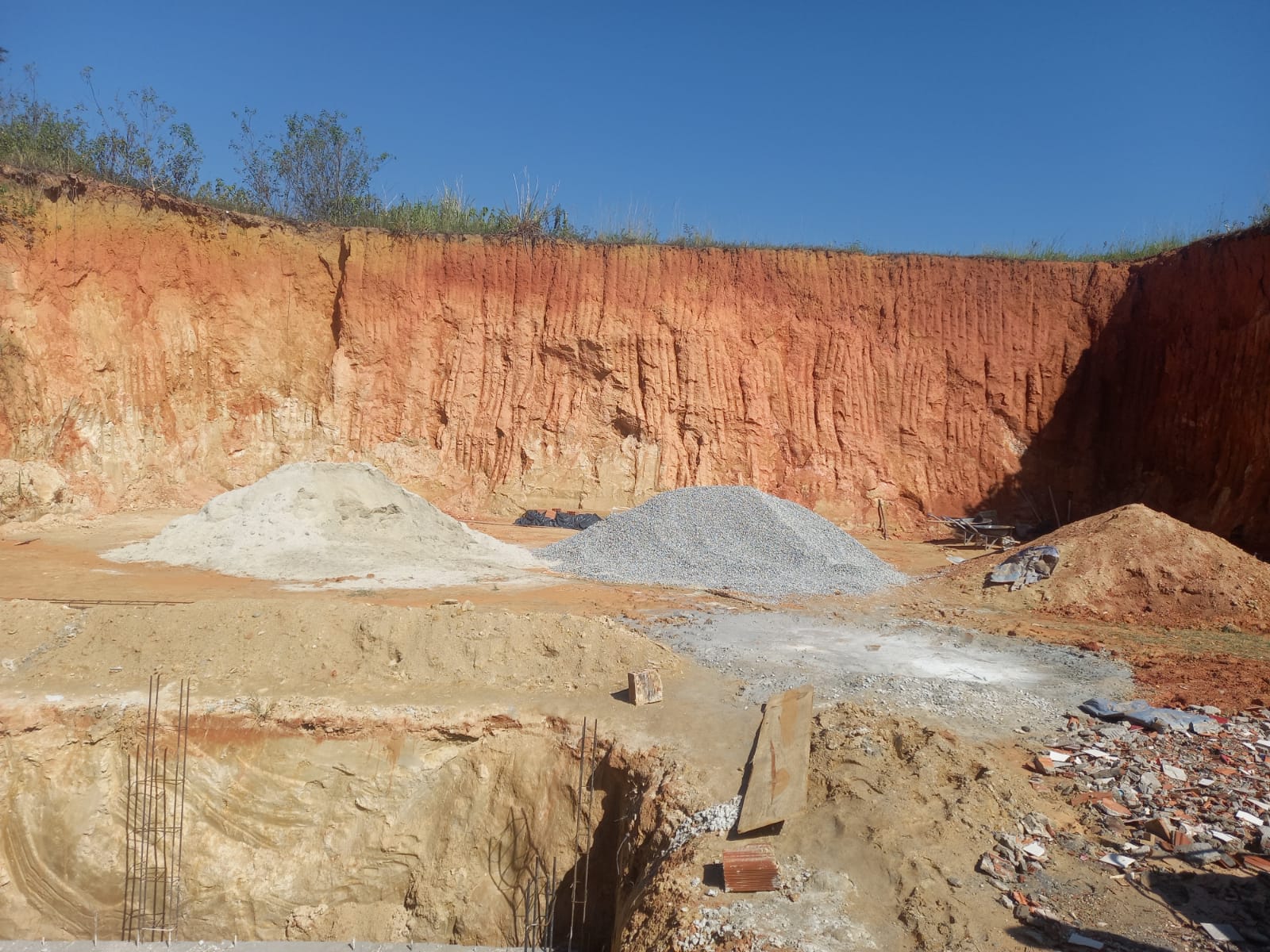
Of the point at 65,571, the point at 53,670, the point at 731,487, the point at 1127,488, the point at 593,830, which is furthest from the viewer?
the point at 1127,488

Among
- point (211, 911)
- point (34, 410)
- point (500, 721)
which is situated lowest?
point (211, 911)

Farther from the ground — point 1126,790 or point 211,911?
point 1126,790

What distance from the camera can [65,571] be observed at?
11.0m

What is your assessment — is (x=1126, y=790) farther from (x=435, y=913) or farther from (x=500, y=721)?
(x=435, y=913)

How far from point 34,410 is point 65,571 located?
6.39 metres

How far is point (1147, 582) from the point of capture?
34.0 ft

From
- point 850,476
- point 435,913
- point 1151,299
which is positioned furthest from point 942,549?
point 435,913

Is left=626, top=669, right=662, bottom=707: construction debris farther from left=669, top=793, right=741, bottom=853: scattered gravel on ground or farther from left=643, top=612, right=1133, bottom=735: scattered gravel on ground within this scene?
left=669, top=793, right=741, bottom=853: scattered gravel on ground

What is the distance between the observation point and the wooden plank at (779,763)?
504cm

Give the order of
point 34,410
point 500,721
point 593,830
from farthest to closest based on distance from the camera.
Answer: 1. point 34,410
2. point 500,721
3. point 593,830

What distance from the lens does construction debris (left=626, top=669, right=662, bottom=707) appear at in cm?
666

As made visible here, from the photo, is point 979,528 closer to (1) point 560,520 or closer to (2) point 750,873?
(1) point 560,520

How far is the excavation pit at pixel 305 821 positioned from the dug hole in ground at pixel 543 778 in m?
0.02

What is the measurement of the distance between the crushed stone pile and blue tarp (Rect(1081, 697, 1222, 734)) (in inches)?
178
